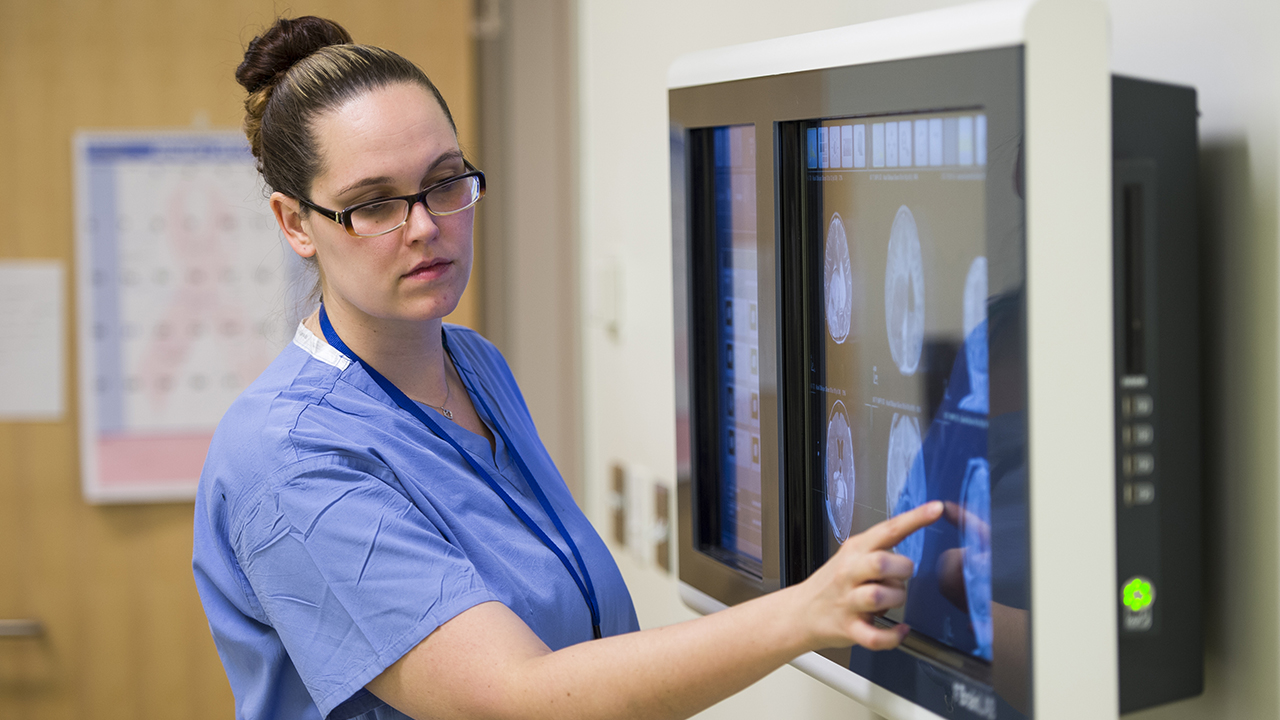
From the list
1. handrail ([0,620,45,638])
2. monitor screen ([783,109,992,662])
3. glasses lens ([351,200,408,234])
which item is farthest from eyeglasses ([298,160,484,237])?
handrail ([0,620,45,638])

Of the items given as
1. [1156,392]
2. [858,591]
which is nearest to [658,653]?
[858,591]

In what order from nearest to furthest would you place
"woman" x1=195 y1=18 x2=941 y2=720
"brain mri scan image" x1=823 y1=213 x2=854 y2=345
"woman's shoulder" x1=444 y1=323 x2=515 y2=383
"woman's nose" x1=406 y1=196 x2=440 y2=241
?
"woman" x1=195 y1=18 x2=941 y2=720, "brain mri scan image" x1=823 y1=213 x2=854 y2=345, "woman's nose" x1=406 y1=196 x2=440 y2=241, "woman's shoulder" x1=444 y1=323 x2=515 y2=383

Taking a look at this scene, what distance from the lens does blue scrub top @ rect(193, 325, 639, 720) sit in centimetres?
81

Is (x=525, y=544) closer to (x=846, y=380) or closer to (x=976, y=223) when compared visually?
(x=846, y=380)

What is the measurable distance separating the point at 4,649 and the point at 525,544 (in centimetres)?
174

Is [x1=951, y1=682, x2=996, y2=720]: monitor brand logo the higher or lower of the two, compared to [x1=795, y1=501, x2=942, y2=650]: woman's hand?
lower

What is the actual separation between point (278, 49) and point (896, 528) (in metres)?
0.79

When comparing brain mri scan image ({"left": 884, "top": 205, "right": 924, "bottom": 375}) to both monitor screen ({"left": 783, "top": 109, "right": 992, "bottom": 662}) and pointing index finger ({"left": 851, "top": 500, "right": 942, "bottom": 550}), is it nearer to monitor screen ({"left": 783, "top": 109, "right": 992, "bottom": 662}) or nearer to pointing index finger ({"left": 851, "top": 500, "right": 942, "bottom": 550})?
monitor screen ({"left": 783, "top": 109, "right": 992, "bottom": 662})

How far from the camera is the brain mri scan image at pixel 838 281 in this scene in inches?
31.4

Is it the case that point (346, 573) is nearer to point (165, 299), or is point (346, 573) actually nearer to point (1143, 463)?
point (1143, 463)

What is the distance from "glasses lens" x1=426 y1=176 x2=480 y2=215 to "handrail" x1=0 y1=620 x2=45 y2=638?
5.73 feet

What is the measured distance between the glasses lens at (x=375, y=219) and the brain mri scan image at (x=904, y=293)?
1.45ft

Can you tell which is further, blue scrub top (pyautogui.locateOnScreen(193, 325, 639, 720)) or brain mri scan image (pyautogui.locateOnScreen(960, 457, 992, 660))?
blue scrub top (pyautogui.locateOnScreen(193, 325, 639, 720))

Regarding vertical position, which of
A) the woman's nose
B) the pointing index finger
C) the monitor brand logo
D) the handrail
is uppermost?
the woman's nose
